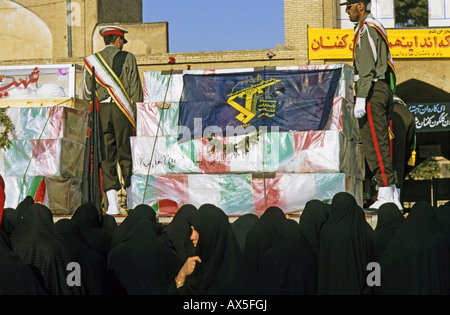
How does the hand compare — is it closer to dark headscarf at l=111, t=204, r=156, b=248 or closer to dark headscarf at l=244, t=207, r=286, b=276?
dark headscarf at l=244, t=207, r=286, b=276

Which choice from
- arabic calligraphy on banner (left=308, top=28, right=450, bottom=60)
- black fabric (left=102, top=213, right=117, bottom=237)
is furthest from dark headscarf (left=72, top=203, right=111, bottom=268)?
arabic calligraphy on banner (left=308, top=28, right=450, bottom=60)

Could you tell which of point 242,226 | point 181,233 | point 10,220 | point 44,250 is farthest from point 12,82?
point 44,250

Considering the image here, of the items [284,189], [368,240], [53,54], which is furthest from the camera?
[53,54]

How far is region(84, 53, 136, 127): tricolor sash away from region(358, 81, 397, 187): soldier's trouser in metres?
2.16

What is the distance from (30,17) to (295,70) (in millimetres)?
20878

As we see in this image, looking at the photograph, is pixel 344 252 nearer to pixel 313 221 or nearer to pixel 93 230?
pixel 313 221

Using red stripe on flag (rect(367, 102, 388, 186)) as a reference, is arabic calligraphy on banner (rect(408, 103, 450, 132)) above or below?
above

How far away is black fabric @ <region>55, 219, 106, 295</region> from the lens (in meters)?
4.96

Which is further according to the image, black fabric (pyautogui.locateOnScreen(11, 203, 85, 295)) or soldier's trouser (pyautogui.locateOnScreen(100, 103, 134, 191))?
soldier's trouser (pyautogui.locateOnScreen(100, 103, 134, 191))

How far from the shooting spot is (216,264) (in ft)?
15.8

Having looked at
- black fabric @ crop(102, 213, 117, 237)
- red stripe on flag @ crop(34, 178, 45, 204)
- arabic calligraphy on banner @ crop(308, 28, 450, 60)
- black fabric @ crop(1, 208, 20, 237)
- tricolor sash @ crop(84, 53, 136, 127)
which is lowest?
black fabric @ crop(102, 213, 117, 237)

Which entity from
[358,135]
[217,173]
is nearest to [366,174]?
[358,135]

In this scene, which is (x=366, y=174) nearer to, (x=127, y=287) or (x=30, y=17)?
(x=127, y=287)
